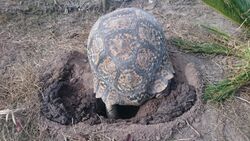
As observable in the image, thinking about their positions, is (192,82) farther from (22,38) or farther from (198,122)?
(22,38)

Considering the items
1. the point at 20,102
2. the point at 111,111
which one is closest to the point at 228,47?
the point at 111,111

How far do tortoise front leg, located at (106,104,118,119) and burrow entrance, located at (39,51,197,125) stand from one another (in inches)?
3.1

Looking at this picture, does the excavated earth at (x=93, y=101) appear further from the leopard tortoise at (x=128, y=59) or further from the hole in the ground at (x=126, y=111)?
the leopard tortoise at (x=128, y=59)

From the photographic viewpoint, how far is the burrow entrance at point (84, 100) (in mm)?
3350

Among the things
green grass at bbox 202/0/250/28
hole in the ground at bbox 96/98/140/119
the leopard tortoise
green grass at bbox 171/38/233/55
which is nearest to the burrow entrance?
hole in the ground at bbox 96/98/140/119

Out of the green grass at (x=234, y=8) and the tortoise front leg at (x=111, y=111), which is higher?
the green grass at (x=234, y=8)

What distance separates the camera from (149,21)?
3396 mm

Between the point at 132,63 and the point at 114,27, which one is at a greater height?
the point at 114,27

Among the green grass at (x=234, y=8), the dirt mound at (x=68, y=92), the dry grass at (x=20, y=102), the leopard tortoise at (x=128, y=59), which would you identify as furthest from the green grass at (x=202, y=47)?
→ the dry grass at (x=20, y=102)

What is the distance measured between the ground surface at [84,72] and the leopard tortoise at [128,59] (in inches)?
6.8

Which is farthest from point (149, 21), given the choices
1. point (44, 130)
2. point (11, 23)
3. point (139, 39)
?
point (11, 23)

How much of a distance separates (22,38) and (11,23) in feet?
0.95

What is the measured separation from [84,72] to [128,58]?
2.39ft

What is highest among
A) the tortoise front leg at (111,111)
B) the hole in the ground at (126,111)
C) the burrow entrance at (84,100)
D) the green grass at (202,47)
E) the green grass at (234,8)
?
the green grass at (234,8)
